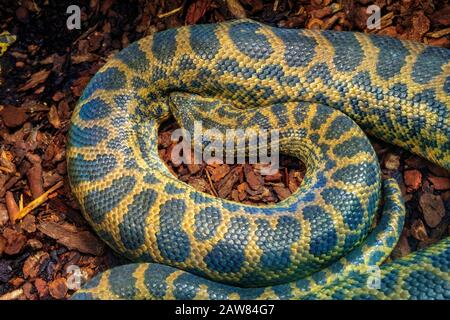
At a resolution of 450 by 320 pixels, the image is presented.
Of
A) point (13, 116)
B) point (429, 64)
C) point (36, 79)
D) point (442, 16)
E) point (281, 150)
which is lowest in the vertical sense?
point (281, 150)

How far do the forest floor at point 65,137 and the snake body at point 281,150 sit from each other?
0.27 metres

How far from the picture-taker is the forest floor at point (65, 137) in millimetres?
5344

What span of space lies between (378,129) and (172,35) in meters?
2.38

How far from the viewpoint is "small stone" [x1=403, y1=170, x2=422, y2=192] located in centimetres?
548

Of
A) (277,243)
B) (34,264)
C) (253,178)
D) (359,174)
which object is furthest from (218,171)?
(34,264)

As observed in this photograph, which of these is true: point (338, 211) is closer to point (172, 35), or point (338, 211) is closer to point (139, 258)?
point (139, 258)

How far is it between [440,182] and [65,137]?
3.86 metres

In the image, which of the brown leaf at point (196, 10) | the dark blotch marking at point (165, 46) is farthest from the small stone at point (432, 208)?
the brown leaf at point (196, 10)

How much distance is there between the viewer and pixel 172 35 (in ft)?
19.7

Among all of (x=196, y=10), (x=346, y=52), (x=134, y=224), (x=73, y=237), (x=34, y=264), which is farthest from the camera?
(x=196, y=10)

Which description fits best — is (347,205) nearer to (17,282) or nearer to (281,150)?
(281,150)

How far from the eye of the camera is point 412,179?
18.1 ft

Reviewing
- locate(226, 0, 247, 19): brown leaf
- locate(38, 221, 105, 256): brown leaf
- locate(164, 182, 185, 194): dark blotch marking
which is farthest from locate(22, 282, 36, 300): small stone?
locate(226, 0, 247, 19): brown leaf
